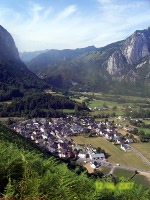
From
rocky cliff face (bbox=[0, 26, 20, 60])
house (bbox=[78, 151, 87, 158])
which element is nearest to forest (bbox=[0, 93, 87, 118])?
house (bbox=[78, 151, 87, 158])

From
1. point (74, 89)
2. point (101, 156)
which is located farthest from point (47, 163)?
point (74, 89)

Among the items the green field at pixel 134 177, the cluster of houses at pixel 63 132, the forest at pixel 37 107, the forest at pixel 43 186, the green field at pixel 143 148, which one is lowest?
the green field at pixel 143 148

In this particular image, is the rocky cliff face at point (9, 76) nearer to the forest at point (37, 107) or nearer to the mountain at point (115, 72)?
the forest at point (37, 107)

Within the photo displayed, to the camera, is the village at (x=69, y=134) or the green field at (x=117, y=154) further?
the village at (x=69, y=134)

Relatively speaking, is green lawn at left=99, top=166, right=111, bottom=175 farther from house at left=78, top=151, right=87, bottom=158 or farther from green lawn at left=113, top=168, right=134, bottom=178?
house at left=78, top=151, right=87, bottom=158

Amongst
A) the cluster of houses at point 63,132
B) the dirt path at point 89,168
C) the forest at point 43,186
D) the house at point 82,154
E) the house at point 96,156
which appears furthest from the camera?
the cluster of houses at point 63,132

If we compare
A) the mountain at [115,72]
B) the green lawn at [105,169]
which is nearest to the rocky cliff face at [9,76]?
the mountain at [115,72]

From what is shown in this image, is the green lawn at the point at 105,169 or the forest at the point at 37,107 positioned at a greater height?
the forest at the point at 37,107
